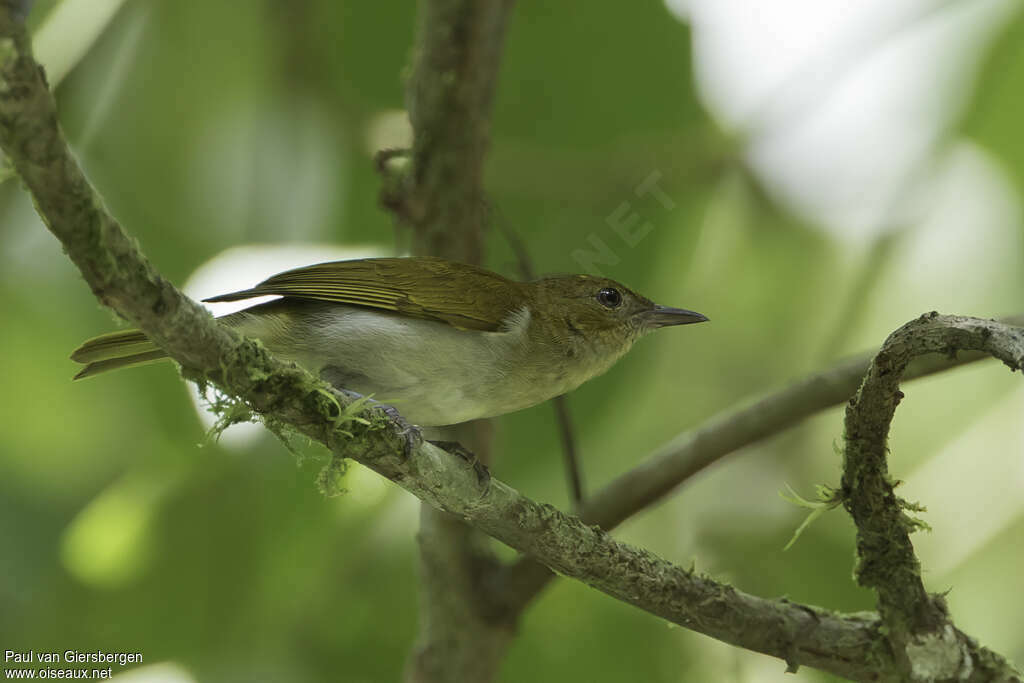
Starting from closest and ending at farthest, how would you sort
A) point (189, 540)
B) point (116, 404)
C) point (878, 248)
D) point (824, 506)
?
point (824, 506) → point (189, 540) → point (116, 404) → point (878, 248)

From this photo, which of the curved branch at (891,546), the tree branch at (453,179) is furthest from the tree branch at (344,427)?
the tree branch at (453,179)

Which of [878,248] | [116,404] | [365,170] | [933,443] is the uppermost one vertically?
[365,170]

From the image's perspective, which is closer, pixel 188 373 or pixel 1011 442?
pixel 188 373

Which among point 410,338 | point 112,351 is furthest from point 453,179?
point 112,351

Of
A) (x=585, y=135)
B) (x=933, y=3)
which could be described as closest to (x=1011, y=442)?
(x=933, y=3)

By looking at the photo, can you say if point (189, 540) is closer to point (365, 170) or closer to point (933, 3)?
point (365, 170)

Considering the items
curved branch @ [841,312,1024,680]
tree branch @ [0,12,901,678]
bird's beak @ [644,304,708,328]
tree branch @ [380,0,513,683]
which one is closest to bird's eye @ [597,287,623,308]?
bird's beak @ [644,304,708,328]

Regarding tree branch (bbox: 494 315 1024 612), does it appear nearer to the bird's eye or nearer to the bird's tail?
the bird's eye

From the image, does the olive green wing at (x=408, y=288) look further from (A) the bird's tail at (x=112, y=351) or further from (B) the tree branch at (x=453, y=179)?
(B) the tree branch at (x=453, y=179)

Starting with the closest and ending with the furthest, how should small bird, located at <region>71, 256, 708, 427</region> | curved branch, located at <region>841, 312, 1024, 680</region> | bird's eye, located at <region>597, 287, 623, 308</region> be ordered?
1. curved branch, located at <region>841, 312, 1024, 680</region>
2. small bird, located at <region>71, 256, 708, 427</region>
3. bird's eye, located at <region>597, 287, 623, 308</region>
